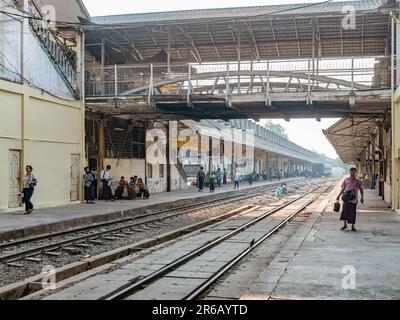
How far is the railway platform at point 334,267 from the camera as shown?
6464 mm

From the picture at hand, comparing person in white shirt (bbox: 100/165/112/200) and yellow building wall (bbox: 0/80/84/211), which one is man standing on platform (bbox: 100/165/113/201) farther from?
yellow building wall (bbox: 0/80/84/211)

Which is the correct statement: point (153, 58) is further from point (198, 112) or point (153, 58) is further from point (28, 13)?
point (28, 13)

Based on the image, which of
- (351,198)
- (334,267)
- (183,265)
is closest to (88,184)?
(351,198)

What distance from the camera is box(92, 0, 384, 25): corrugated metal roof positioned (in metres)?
19.2

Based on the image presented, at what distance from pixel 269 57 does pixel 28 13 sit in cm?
1017

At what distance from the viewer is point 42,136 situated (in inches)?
721

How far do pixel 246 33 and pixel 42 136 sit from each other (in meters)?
A: 9.05

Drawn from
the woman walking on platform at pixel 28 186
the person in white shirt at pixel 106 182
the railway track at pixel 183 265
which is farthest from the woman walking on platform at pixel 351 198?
the person in white shirt at pixel 106 182

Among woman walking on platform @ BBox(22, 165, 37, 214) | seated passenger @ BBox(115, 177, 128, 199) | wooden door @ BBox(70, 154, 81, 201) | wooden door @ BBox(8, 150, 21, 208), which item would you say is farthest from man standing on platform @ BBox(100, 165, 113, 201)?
woman walking on platform @ BBox(22, 165, 37, 214)

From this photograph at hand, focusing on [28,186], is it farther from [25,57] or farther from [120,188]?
[120,188]

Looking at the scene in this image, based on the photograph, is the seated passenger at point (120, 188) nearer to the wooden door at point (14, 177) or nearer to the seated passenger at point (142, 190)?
the seated passenger at point (142, 190)
